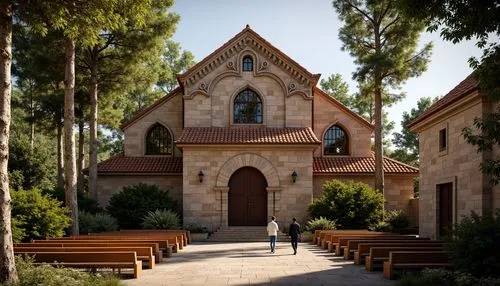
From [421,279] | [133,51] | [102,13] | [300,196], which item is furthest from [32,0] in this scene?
[300,196]

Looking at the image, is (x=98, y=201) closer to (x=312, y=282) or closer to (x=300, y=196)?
(x=300, y=196)

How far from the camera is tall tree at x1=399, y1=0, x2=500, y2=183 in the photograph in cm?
1094

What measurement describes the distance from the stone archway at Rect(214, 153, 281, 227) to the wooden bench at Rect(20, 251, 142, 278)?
14762 millimetres

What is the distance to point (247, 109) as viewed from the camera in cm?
3081

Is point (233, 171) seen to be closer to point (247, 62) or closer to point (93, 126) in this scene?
point (247, 62)

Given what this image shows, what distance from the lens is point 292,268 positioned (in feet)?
50.2

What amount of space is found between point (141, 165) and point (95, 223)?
690 centimetres

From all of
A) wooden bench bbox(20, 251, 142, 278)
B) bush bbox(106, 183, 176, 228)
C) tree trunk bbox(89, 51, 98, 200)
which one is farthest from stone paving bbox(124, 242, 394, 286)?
tree trunk bbox(89, 51, 98, 200)

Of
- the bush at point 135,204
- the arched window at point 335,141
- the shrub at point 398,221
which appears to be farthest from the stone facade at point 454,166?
the bush at point 135,204

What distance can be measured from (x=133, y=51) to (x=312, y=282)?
21.1m

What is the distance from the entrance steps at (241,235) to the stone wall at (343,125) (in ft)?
25.8

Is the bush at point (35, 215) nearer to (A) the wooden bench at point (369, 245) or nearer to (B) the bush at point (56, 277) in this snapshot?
(B) the bush at point (56, 277)

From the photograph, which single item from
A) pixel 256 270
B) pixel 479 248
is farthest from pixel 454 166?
pixel 256 270

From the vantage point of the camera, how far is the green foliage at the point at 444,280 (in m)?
10.4
